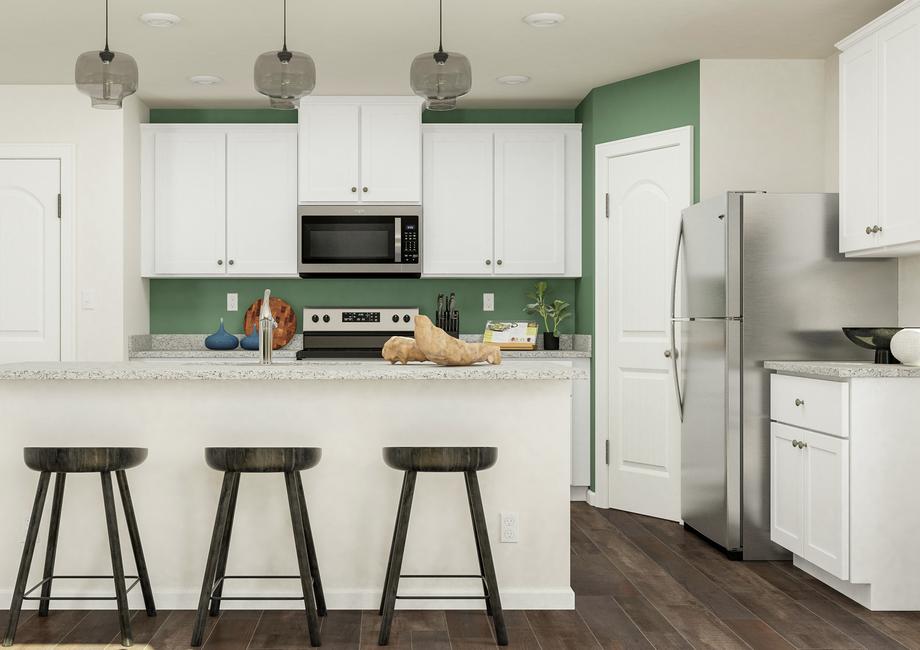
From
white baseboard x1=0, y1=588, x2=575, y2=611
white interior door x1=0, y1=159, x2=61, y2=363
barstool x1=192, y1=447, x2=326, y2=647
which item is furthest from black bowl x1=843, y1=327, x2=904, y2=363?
white interior door x1=0, y1=159, x2=61, y2=363

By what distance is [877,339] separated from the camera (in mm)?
3400

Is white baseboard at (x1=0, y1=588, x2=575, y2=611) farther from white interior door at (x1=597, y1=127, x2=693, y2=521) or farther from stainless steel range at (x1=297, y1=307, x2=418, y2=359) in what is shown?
stainless steel range at (x1=297, y1=307, x2=418, y2=359)

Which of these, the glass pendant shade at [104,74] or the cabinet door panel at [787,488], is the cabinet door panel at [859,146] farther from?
the glass pendant shade at [104,74]

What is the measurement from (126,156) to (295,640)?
Answer: 11.2 feet

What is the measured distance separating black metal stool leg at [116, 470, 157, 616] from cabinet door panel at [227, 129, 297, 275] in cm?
247

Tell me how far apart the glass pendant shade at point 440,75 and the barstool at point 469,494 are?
1.25 meters

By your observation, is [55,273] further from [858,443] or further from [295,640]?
[858,443]

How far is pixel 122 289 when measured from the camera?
5.07 metres

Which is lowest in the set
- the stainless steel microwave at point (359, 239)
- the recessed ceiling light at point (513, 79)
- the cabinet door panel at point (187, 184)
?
the stainless steel microwave at point (359, 239)

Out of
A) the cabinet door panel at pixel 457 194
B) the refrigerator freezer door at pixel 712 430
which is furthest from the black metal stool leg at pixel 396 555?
the cabinet door panel at pixel 457 194

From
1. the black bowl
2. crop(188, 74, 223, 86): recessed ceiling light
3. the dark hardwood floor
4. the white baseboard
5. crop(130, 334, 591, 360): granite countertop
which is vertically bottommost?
the dark hardwood floor

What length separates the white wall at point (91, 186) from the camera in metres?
5.02

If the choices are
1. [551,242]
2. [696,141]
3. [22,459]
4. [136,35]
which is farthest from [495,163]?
[22,459]

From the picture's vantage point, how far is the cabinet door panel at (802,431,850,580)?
A: 10.3 ft
